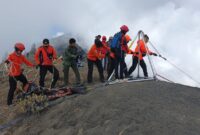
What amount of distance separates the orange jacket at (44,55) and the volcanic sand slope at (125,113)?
106 inches

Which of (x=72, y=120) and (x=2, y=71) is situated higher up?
(x=2, y=71)

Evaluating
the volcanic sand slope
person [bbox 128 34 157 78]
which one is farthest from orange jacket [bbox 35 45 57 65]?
person [bbox 128 34 157 78]

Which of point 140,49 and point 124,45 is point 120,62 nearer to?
point 124,45

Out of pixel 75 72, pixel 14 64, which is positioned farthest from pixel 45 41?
pixel 75 72

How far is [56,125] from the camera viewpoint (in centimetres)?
1293

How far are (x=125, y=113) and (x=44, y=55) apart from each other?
5814 mm

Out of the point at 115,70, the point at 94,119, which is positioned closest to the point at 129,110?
the point at 94,119

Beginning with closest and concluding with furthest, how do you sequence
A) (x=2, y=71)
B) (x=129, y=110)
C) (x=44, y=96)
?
(x=129, y=110), (x=44, y=96), (x=2, y=71)

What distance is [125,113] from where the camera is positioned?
11.9m

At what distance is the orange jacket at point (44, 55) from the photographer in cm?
1666

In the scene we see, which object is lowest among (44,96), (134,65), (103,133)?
(103,133)

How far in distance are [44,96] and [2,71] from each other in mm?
10283

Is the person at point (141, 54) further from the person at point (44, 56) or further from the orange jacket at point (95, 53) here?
the person at point (44, 56)

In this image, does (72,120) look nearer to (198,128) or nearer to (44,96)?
(44,96)
